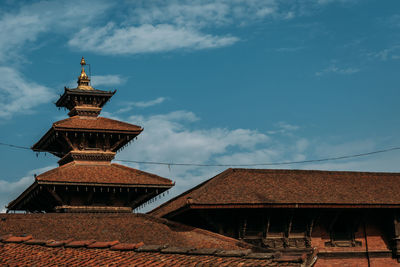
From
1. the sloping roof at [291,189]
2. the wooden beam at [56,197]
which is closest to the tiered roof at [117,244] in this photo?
the sloping roof at [291,189]

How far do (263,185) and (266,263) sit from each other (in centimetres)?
993

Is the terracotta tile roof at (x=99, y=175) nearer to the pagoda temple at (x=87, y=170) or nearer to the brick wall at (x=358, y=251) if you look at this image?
the pagoda temple at (x=87, y=170)

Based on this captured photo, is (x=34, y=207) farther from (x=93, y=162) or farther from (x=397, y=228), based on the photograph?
(x=397, y=228)

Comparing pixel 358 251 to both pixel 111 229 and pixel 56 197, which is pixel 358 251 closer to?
pixel 111 229

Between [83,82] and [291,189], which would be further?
[83,82]

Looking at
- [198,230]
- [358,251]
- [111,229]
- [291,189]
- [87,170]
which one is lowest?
[358,251]

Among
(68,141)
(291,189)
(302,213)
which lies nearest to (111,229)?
(291,189)

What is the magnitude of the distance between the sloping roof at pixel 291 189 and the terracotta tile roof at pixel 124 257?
17.0 ft

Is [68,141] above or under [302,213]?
above

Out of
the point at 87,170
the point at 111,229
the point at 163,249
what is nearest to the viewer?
the point at 163,249

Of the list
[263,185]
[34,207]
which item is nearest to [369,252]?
[263,185]

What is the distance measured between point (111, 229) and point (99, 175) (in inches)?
237

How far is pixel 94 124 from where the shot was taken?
27.9 meters

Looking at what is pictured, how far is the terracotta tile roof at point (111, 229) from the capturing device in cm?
1864
